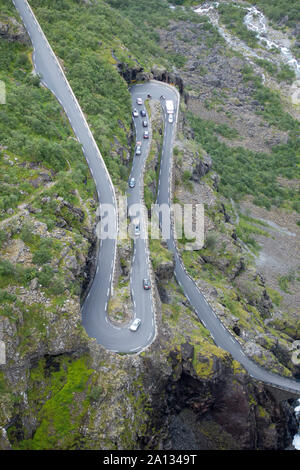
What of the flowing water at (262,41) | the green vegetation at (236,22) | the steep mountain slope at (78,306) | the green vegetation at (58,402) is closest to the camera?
the green vegetation at (58,402)

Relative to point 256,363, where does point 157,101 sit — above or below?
above

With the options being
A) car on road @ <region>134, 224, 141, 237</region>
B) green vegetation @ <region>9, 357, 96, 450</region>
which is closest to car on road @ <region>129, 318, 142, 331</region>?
green vegetation @ <region>9, 357, 96, 450</region>

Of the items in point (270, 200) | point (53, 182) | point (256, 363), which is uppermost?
point (53, 182)

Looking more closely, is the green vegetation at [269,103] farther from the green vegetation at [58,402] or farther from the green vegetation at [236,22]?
the green vegetation at [58,402]

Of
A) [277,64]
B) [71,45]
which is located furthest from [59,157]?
[277,64]

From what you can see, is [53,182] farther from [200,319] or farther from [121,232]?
[200,319]

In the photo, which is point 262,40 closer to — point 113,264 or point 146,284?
point 113,264

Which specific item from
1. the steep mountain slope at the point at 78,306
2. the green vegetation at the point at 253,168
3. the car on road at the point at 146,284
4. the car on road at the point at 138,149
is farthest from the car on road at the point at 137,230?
the green vegetation at the point at 253,168

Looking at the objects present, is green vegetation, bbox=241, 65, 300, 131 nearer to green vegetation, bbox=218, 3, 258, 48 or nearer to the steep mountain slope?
green vegetation, bbox=218, 3, 258, 48
